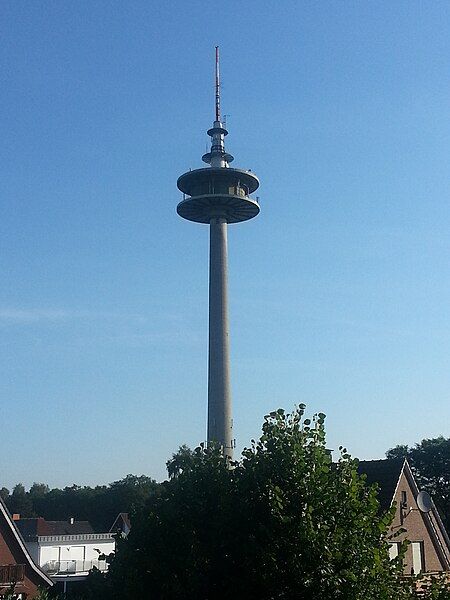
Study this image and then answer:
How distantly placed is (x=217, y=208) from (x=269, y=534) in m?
71.2

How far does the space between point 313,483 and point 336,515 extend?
0.65 meters

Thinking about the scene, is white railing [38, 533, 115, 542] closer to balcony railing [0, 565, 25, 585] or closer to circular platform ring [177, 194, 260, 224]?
balcony railing [0, 565, 25, 585]

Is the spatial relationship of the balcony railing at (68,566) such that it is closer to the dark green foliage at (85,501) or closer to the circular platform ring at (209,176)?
the circular platform ring at (209,176)

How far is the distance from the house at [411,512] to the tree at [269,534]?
22360 mm

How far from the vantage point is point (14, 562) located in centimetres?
3612

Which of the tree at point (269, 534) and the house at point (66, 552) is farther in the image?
the house at point (66, 552)

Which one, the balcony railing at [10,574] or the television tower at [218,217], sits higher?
the television tower at [218,217]

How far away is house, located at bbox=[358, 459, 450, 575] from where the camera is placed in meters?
36.6

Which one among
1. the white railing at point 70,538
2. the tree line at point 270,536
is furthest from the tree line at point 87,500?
the tree line at point 270,536

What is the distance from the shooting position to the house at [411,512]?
120 feet

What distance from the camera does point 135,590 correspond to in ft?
46.8

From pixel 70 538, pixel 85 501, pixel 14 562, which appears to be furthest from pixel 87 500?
pixel 14 562

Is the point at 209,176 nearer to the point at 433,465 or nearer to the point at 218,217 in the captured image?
the point at 218,217

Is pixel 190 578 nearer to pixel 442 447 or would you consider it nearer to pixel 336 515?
pixel 336 515
